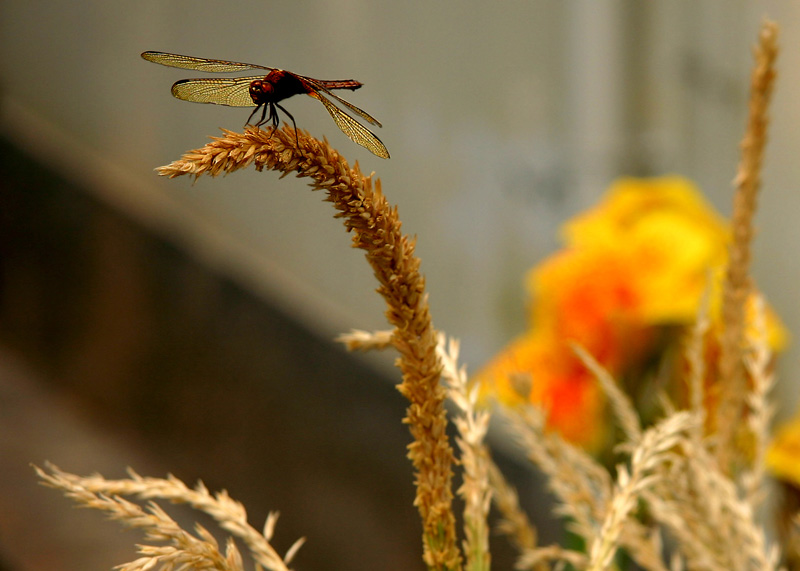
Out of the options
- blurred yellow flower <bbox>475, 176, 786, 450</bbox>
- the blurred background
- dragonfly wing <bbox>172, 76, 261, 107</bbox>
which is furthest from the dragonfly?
the blurred background

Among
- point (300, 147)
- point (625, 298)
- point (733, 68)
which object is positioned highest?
point (733, 68)

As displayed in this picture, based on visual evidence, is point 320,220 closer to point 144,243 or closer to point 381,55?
point 381,55

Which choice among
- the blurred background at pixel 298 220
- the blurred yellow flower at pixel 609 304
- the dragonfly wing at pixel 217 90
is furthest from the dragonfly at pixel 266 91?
the blurred background at pixel 298 220

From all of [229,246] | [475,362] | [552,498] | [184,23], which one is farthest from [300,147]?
[229,246]

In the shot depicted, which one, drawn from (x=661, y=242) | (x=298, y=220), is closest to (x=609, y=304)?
(x=661, y=242)

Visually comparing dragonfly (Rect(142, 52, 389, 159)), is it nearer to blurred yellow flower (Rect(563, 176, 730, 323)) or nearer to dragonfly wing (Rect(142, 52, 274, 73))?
dragonfly wing (Rect(142, 52, 274, 73))

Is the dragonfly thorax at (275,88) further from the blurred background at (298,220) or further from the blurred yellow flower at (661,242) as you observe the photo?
the blurred background at (298,220)
